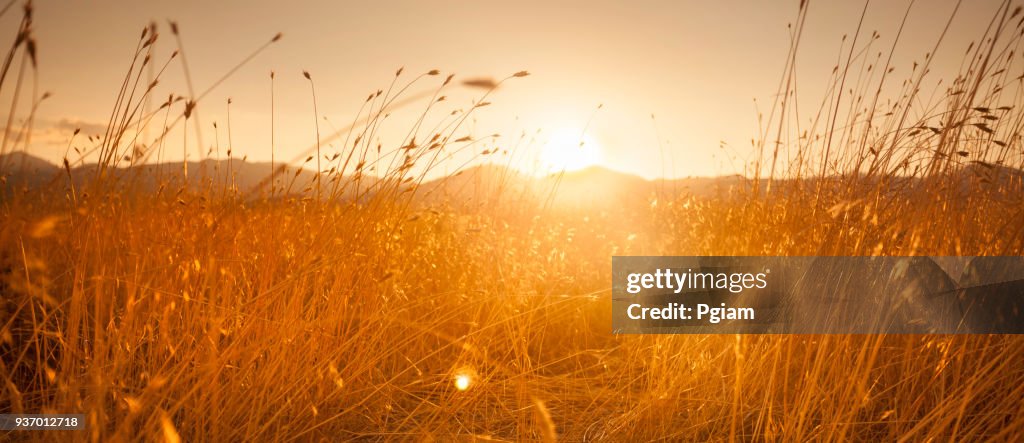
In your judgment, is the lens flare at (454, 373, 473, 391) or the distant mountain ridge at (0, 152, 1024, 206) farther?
the lens flare at (454, 373, 473, 391)

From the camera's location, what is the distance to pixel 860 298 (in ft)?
5.71

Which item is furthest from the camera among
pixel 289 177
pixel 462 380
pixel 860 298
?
pixel 289 177

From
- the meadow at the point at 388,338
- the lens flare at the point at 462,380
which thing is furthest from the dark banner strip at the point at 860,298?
the lens flare at the point at 462,380

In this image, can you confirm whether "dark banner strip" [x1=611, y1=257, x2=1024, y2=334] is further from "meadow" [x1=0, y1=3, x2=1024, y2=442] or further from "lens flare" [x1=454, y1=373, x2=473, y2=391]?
"lens flare" [x1=454, y1=373, x2=473, y2=391]

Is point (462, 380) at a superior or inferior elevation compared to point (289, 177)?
inferior

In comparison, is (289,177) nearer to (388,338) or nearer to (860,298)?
(388,338)

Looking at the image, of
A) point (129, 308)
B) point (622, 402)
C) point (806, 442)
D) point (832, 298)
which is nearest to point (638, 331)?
point (622, 402)

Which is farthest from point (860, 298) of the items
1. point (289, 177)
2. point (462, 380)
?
point (289, 177)

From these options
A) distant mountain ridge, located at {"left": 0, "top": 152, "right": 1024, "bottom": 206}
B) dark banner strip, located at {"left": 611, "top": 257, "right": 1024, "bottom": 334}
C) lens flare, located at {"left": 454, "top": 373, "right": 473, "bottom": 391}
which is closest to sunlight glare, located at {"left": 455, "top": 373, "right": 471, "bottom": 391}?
lens flare, located at {"left": 454, "top": 373, "right": 473, "bottom": 391}

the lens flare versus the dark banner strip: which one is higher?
the dark banner strip

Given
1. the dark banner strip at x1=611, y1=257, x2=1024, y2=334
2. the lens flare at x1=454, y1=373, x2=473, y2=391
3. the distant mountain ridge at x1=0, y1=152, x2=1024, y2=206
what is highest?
the distant mountain ridge at x1=0, y1=152, x2=1024, y2=206

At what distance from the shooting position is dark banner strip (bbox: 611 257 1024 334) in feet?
5.34

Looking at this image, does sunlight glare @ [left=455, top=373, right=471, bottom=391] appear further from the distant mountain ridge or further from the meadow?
the distant mountain ridge

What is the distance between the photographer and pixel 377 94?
188 cm
